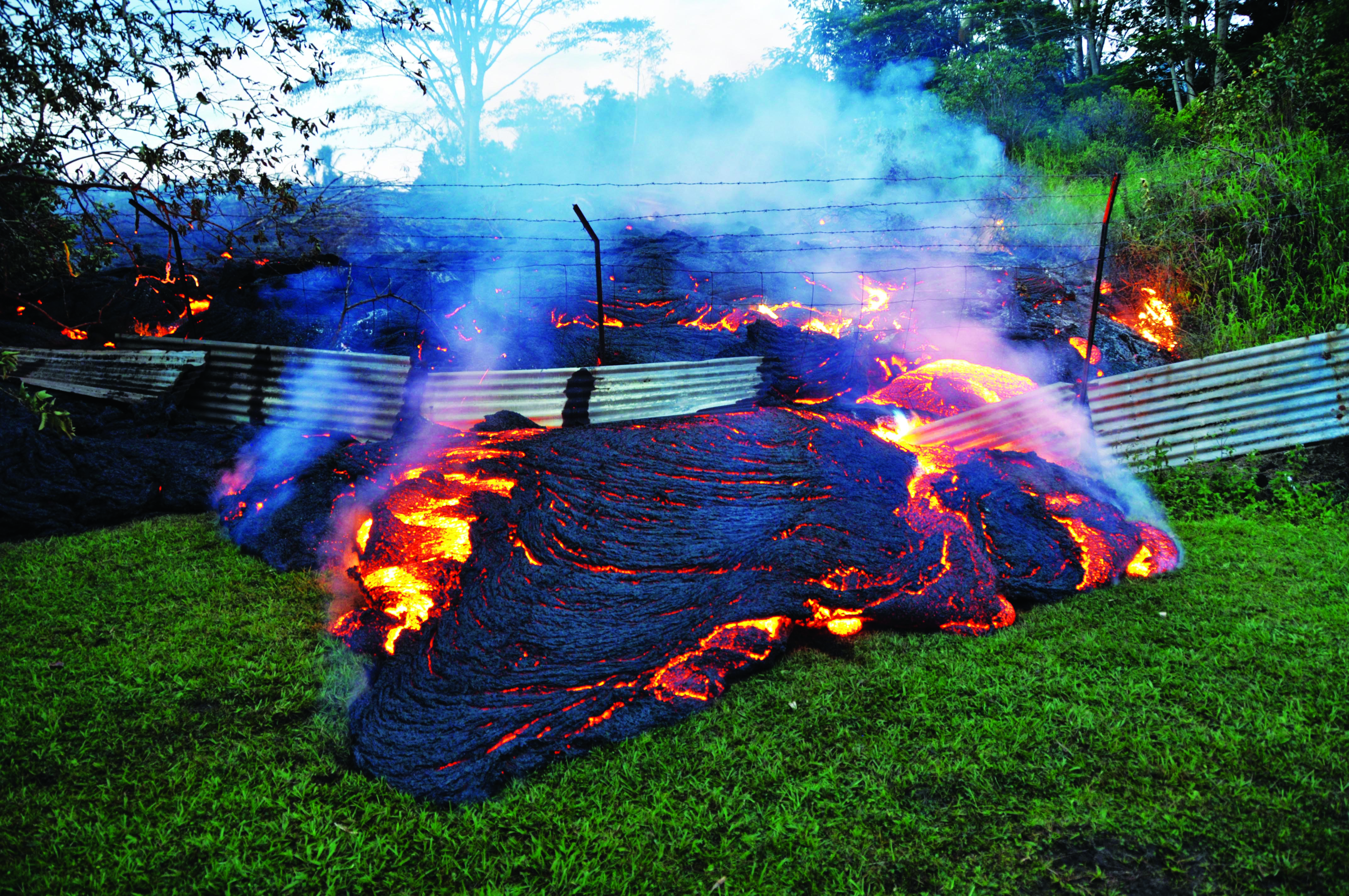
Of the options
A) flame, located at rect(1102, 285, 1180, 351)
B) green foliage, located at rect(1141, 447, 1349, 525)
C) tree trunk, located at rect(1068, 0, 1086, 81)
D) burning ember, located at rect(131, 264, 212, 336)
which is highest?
tree trunk, located at rect(1068, 0, 1086, 81)

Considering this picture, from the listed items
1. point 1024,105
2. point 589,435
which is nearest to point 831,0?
point 1024,105

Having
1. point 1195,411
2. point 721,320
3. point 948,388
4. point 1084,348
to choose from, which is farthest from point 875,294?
point 1195,411

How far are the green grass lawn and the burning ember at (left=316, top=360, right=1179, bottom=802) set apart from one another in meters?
0.20

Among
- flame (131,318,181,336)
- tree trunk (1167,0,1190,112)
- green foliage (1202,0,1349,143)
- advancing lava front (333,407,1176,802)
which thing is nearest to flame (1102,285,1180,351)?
green foliage (1202,0,1349,143)

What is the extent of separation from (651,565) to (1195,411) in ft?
16.8

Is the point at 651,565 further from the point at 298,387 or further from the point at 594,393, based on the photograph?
the point at 298,387

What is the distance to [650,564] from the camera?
4.32 metres

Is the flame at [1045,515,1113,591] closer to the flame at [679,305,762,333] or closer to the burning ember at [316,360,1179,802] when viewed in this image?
the burning ember at [316,360,1179,802]

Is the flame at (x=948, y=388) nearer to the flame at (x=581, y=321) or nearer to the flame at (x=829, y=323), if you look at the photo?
the flame at (x=829, y=323)

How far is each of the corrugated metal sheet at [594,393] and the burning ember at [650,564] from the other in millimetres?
601

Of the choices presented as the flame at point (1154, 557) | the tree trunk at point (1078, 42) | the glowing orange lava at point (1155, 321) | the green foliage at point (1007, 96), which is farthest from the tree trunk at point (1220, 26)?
the flame at point (1154, 557)

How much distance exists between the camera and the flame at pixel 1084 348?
747 centimetres

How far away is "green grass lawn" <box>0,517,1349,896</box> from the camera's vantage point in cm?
253

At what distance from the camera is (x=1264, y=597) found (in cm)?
422
